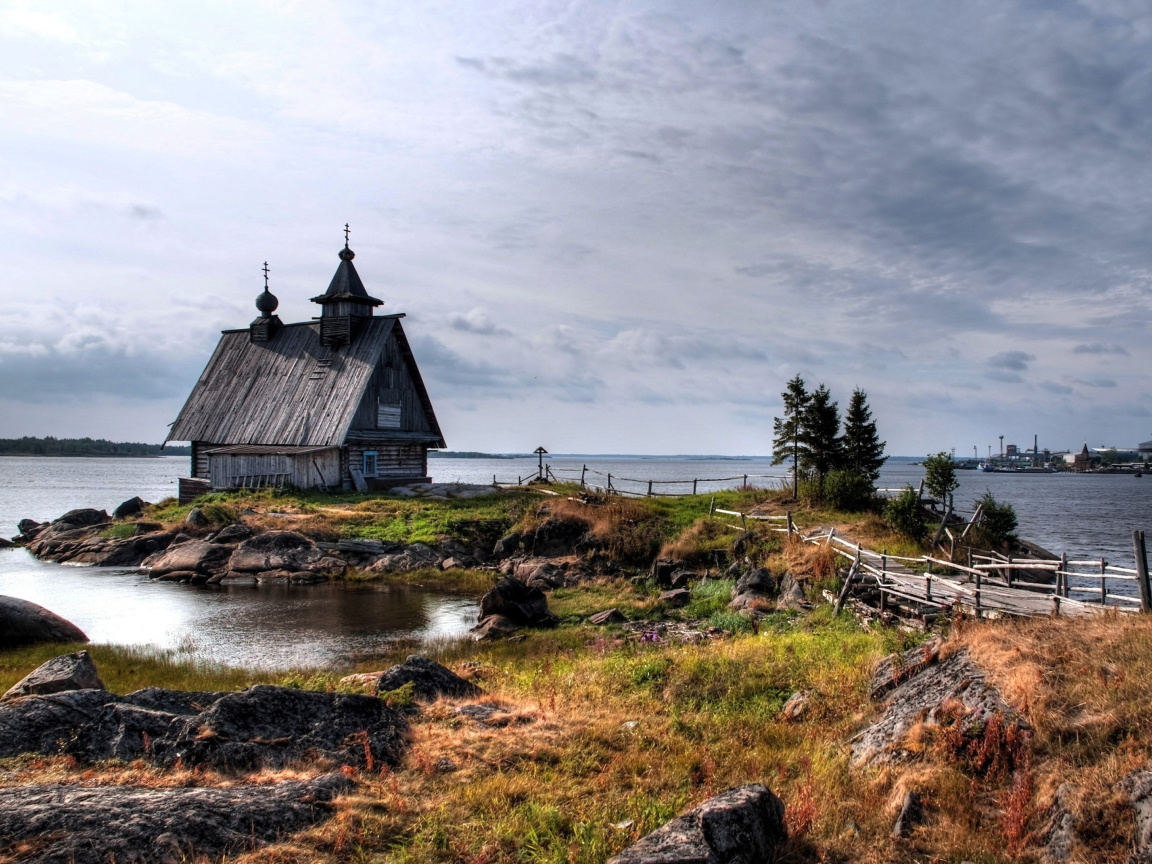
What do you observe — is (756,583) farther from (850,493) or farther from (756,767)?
(756,767)

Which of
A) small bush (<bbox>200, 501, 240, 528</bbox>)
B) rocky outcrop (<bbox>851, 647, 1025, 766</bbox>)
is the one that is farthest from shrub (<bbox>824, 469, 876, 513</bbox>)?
small bush (<bbox>200, 501, 240, 528</bbox>)

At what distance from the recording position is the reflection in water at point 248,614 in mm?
17375

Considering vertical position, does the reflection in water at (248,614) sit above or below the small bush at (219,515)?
below

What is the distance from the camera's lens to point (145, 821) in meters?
6.16

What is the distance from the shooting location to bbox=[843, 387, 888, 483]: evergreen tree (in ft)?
120

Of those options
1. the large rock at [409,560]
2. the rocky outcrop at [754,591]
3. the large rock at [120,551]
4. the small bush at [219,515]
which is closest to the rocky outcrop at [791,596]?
the rocky outcrop at [754,591]

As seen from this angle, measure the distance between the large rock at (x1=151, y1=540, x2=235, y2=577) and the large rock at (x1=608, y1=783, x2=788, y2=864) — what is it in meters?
24.8

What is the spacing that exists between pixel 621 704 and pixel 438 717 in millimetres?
2805

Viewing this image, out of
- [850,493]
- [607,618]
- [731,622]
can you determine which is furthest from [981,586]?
[850,493]

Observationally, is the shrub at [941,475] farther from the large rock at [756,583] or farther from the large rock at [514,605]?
the large rock at [514,605]

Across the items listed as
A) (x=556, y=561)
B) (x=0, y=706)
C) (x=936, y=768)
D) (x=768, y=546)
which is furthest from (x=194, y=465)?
(x=936, y=768)

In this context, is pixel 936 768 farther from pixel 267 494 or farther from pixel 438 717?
pixel 267 494

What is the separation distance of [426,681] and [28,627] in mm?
11785

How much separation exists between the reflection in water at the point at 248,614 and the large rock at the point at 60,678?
5079 millimetres
